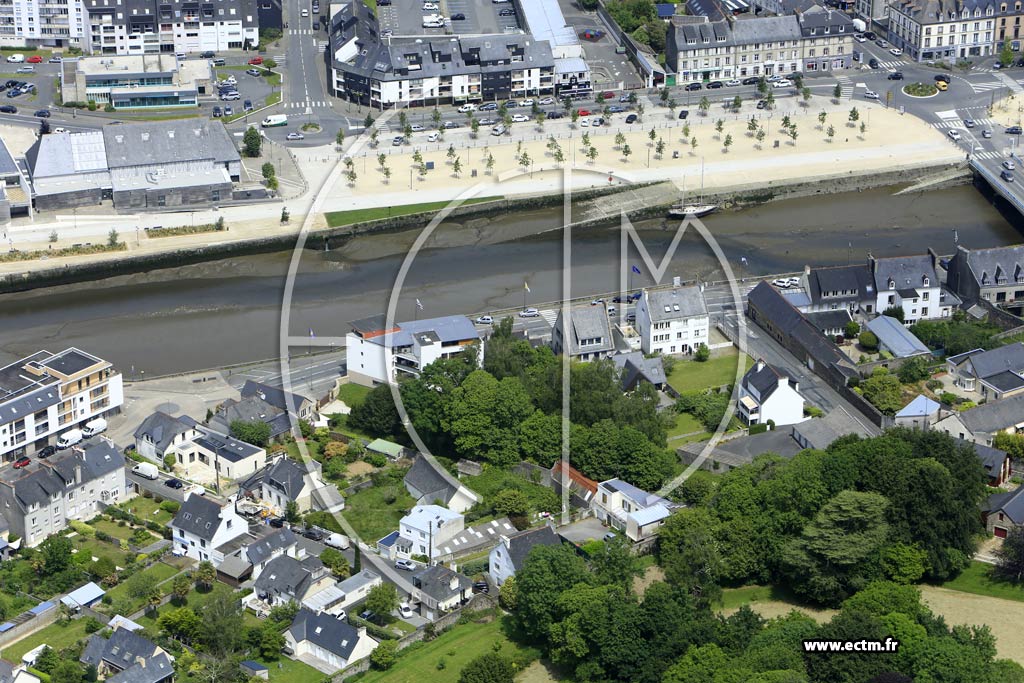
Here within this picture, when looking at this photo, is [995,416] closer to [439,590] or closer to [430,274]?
[439,590]

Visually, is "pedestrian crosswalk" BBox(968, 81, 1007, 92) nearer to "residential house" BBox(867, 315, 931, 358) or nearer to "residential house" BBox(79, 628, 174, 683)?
"residential house" BBox(867, 315, 931, 358)

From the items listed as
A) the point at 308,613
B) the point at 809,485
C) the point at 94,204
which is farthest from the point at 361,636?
the point at 94,204

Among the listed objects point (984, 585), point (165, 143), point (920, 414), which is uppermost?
point (165, 143)

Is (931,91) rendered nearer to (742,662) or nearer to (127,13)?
(127,13)

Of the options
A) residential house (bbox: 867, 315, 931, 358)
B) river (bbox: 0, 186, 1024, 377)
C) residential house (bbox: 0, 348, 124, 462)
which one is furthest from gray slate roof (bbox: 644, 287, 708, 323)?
residential house (bbox: 0, 348, 124, 462)

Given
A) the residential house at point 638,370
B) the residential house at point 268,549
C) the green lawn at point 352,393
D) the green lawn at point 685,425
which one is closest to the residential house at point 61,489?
the residential house at point 268,549

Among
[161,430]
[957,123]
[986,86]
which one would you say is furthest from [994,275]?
[161,430]
